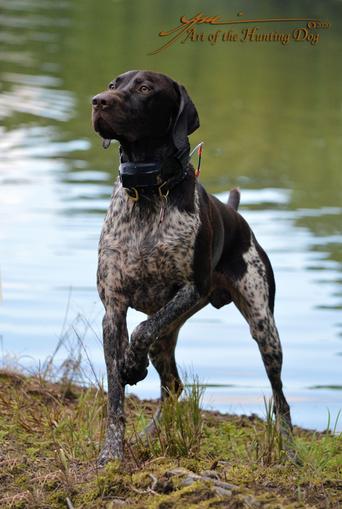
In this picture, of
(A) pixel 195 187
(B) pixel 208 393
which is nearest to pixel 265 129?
(B) pixel 208 393

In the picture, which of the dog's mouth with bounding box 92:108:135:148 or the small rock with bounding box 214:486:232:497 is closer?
the small rock with bounding box 214:486:232:497

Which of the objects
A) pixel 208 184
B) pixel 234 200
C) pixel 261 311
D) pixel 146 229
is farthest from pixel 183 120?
pixel 208 184

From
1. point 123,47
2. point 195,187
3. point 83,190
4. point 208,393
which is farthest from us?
point 123,47

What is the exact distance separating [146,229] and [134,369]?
656mm

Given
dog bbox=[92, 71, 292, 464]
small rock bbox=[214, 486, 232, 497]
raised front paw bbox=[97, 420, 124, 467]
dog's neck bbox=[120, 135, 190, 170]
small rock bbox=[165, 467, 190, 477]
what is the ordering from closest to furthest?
small rock bbox=[214, 486, 232, 497]
small rock bbox=[165, 467, 190, 477]
raised front paw bbox=[97, 420, 124, 467]
dog bbox=[92, 71, 292, 464]
dog's neck bbox=[120, 135, 190, 170]

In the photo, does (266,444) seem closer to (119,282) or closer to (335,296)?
(119,282)

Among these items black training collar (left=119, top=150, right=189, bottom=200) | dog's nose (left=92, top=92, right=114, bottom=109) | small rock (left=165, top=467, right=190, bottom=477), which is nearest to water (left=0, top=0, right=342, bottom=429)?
black training collar (left=119, top=150, right=189, bottom=200)

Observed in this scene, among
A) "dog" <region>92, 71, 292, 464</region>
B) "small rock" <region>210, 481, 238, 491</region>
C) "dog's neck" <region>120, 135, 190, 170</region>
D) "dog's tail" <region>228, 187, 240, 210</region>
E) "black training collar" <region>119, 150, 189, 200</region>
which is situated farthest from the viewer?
"dog's tail" <region>228, 187, 240, 210</region>

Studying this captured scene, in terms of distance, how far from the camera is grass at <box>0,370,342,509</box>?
5596mm

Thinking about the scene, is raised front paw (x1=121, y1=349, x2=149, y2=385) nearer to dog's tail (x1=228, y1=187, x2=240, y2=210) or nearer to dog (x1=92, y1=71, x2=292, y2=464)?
dog (x1=92, y1=71, x2=292, y2=464)

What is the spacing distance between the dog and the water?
487 millimetres

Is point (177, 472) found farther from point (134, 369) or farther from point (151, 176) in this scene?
point (151, 176)

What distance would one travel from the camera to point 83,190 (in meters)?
15.8

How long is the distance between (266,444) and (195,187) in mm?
1313
